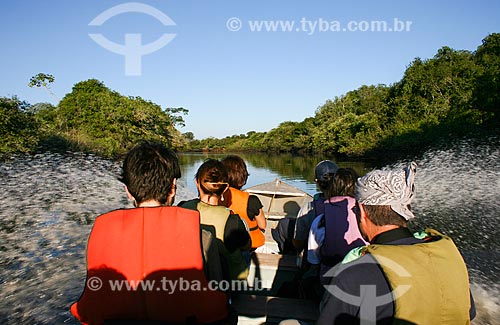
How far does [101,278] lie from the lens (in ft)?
5.43

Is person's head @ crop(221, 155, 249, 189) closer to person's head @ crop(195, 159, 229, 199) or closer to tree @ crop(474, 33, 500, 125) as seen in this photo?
person's head @ crop(195, 159, 229, 199)

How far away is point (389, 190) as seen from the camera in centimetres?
161

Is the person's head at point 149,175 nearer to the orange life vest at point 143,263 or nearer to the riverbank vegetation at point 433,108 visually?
the orange life vest at point 143,263

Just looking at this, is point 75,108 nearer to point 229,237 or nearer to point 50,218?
point 50,218

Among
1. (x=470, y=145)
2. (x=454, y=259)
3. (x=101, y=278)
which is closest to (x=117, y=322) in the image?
(x=101, y=278)

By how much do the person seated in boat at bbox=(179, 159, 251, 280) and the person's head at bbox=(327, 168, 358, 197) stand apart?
2.91 ft

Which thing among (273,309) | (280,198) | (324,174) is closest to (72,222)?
(280,198)

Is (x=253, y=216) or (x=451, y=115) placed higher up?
(x=451, y=115)

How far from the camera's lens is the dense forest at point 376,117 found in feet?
69.0

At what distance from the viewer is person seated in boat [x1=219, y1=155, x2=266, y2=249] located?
3592 mm

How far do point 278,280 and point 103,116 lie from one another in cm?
3410

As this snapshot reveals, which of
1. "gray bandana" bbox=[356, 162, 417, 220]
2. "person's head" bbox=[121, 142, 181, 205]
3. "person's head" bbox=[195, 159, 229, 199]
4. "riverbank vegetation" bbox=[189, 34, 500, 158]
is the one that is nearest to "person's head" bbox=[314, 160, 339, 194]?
"person's head" bbox=[195, 159, 229, 199]

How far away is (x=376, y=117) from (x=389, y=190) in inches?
1802

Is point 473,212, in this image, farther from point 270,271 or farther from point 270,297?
point 270,297
